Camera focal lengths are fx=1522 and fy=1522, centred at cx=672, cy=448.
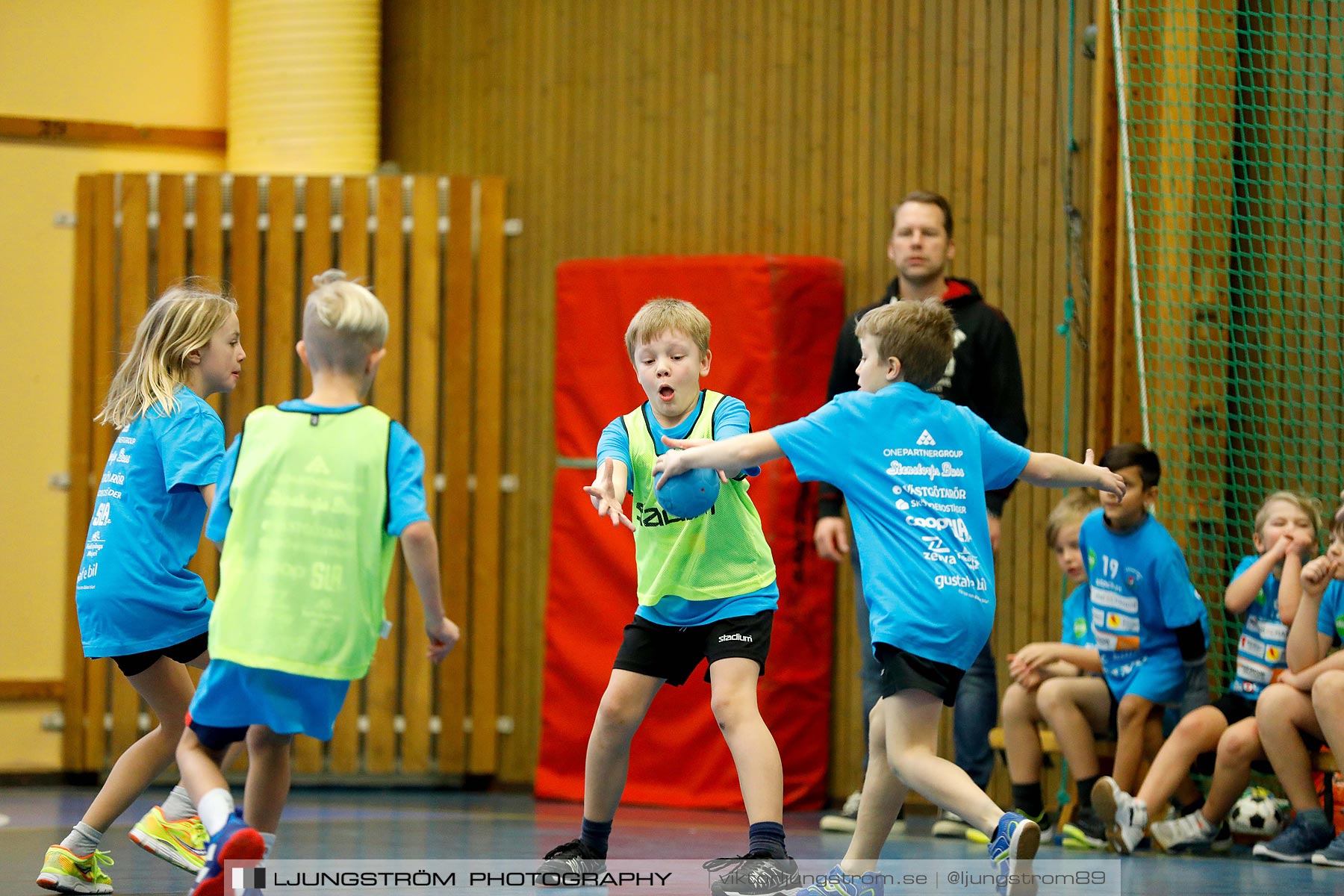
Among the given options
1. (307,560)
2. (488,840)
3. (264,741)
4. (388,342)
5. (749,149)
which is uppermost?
(749,149)

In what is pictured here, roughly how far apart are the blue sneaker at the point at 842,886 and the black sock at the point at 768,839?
0.10 metres

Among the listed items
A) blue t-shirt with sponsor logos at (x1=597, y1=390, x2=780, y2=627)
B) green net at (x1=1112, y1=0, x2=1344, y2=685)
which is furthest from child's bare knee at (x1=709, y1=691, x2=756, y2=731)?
green net at (x1=1112, y1=0, x2=1344, y2=685)

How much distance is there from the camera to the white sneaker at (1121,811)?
15.4 ft

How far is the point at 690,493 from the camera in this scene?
11.4 feet

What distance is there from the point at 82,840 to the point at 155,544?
731mm

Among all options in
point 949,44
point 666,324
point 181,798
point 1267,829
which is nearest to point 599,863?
point 181,798

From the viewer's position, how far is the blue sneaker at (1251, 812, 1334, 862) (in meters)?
4.65

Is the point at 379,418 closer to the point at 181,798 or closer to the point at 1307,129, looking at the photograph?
the point at 181,798

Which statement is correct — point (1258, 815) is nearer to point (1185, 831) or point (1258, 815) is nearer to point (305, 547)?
point (1185, 831)

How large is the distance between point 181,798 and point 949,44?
13.5 feet

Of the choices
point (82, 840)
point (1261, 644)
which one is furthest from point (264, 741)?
→ point (1261, 644)

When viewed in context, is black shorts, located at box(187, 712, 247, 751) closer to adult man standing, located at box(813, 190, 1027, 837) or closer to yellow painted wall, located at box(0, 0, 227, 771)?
adult man standing, located at box(813, 190, 1027, 837)

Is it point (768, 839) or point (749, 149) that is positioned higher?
point (749, 149)

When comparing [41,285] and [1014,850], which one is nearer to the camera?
[1014,850]
